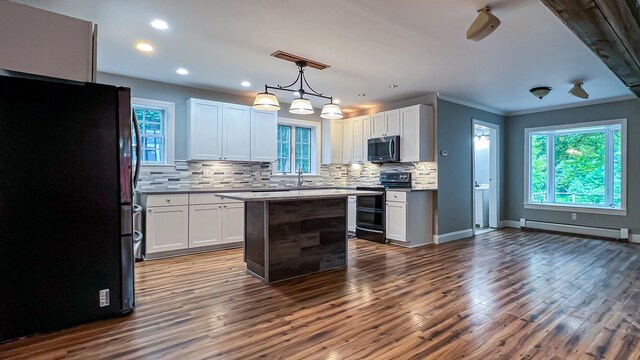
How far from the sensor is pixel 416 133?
17.9 ft

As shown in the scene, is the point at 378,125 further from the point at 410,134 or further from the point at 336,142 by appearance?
the point at 336,142

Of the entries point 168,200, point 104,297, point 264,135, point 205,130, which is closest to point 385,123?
point 264,135

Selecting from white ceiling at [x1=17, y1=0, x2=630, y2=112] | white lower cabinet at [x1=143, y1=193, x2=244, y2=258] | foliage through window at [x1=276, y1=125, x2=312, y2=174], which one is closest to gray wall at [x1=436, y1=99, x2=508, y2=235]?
white ceiling at [x1=17, y1=0, x2=630, y2=112]

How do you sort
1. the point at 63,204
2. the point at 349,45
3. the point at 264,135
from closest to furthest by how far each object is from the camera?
the point at 63,204, the point at 349,45, the point at 264,135

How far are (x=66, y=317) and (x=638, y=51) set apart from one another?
5064 millimetres

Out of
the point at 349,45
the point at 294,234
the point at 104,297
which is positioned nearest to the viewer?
the point at 104,297

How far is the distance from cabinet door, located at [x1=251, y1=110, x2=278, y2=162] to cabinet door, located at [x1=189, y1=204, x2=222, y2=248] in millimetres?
1176

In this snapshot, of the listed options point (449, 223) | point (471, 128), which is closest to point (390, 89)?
point (471, 128)

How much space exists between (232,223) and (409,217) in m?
2.71

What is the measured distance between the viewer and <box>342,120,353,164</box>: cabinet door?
6.65m

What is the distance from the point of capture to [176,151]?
5.06m

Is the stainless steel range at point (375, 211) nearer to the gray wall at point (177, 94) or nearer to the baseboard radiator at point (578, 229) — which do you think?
the gray wall at point (177, 94)

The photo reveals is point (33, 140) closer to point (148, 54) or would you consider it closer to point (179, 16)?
point (179, 16)

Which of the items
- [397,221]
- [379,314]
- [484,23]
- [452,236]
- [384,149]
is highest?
[484,23]
